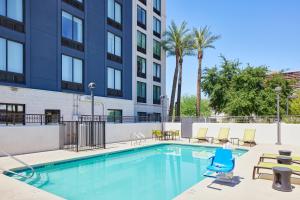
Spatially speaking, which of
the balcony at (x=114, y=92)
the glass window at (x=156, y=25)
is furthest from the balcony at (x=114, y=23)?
the glass window at (x=156, y=25)

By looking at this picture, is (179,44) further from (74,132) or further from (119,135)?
(74,132)

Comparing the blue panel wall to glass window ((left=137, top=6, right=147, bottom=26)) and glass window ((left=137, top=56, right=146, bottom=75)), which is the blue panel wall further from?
glass window ((left=137, top=6, right=147, bottom=26))

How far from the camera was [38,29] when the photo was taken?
16.9 metres

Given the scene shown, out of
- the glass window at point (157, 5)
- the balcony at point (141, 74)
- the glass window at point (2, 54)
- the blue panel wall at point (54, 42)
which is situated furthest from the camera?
the glass window at point (157, 5)

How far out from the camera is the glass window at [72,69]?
18812 mm

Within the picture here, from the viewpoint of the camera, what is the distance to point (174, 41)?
102 feet

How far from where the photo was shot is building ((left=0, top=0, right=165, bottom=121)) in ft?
50.7

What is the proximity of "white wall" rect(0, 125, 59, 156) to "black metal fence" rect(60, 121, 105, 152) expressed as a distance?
1.94 ft

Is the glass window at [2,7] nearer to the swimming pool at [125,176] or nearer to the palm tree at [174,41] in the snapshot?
the swimming pool at [125,176]

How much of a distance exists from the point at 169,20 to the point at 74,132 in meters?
21.4

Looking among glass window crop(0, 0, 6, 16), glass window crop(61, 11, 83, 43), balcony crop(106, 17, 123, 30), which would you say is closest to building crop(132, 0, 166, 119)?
balcony crop(106, 17, 123, 30)

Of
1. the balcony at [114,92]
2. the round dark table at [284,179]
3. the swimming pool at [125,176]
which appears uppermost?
the balcony at [114,92]

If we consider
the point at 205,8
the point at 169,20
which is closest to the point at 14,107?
the point at 205,8

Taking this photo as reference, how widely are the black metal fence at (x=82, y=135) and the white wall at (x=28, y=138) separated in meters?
0.59
